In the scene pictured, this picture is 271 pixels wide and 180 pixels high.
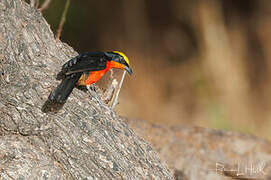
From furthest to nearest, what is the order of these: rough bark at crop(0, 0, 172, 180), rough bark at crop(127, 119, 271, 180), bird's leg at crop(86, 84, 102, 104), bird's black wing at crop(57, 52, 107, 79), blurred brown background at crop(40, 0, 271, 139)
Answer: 1. blurred brown background at crop(40, 0, 271, 139)
2. rough bark at crop(127, 119, 271, 180)
3. bird's leg at crop(86, 84, 102, 104)
4. bird's black wing at crop(57, 52, 107, 79)
5. rough bark at crop(0, 0, 172, 180)

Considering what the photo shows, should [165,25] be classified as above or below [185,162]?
above

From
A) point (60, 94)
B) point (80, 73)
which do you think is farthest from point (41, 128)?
point (80, 73)

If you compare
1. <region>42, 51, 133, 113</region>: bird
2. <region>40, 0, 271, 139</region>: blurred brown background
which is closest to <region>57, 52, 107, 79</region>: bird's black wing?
<region>42, 51, 133, 113</region>: bird

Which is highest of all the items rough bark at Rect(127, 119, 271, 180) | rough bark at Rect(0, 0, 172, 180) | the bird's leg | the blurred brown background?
the blurred brown background

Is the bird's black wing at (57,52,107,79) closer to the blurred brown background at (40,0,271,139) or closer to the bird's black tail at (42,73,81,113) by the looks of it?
the bird's black tail at (42,73,81,113)

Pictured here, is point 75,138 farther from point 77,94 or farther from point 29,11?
point 29,11

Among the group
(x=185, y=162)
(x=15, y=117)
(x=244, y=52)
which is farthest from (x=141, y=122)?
(x=244, y=52)
